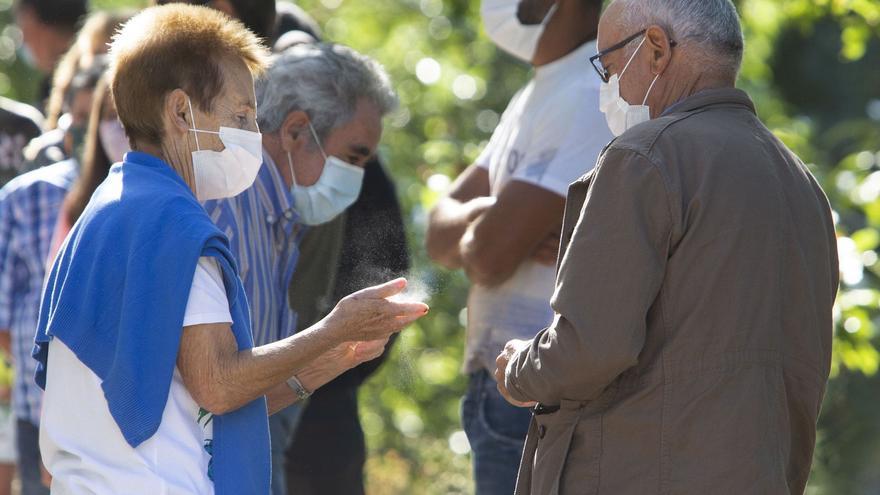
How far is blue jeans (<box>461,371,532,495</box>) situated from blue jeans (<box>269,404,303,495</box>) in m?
0.59

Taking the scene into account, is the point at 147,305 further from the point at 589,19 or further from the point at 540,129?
the point at 589,19

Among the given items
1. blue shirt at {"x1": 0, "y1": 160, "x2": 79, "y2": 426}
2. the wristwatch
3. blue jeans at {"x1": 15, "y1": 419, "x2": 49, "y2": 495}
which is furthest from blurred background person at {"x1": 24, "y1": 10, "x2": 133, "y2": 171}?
the wristwatch

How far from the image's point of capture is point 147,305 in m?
2.66

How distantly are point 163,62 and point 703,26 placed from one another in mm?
1175

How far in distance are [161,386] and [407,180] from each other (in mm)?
4661

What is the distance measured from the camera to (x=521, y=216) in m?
4.05

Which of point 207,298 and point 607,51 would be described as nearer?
point 207,298

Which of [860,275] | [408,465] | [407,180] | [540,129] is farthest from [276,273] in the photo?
[408,465]

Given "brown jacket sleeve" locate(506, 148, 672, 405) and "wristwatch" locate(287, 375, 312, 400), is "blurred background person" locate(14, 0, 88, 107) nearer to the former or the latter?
"wristwatch" locate(287, 375, 312, 400)

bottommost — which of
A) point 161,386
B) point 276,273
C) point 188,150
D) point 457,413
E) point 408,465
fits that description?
point 408,465

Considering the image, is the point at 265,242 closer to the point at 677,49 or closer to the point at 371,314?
the point at 371,314

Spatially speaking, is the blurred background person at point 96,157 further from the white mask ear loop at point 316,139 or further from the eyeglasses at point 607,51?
the eyeglasses at point 607,51

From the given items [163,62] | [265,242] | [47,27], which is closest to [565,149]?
[265,242]

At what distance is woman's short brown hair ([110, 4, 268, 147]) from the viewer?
114 inches
